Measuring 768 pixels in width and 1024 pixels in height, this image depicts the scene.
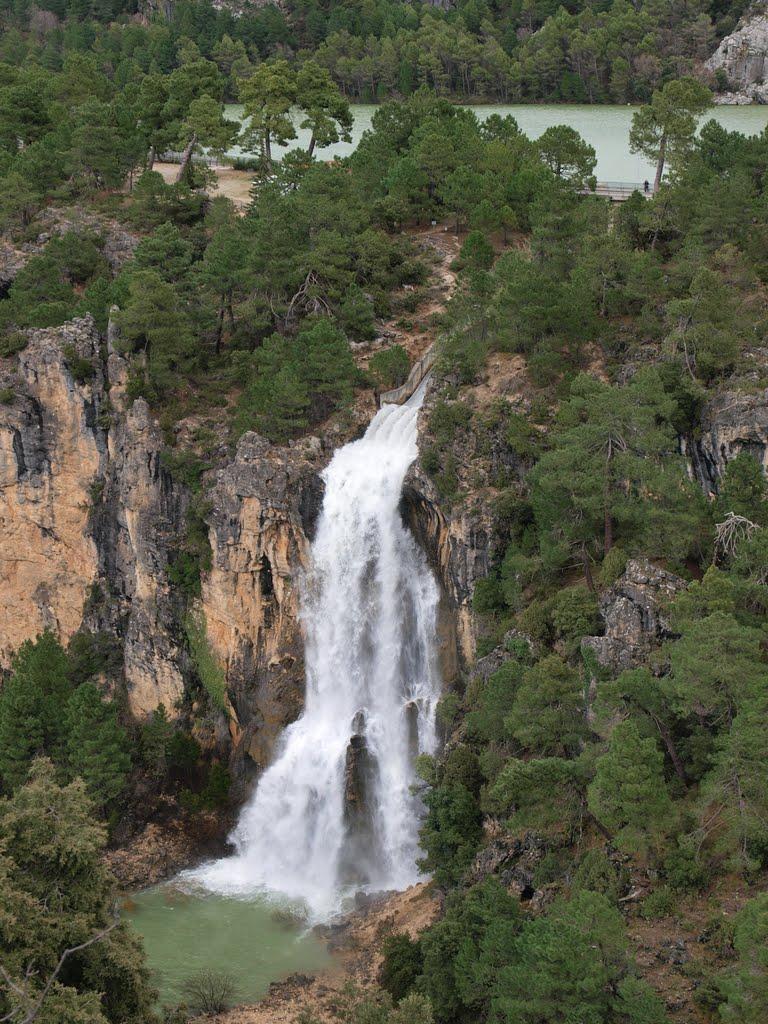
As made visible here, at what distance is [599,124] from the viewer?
8650cm

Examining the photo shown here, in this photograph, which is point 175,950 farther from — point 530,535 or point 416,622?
point 530,535

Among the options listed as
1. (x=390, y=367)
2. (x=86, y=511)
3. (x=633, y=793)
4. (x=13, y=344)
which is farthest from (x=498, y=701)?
(x=13, y=344)

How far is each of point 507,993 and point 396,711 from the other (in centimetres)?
1997

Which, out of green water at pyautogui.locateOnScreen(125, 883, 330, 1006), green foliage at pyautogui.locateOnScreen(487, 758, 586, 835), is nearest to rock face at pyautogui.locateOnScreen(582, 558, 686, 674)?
green foliage at pyautogui.locateOnScreen(487, 758, 586, 835)

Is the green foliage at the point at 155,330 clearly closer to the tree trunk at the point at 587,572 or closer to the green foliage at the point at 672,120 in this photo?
the tree trunk at the point at 587,572

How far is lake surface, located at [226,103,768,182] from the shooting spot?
252 feet

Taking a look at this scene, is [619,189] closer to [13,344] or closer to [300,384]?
[300,384]

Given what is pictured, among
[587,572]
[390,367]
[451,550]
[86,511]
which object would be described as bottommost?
[86,511]

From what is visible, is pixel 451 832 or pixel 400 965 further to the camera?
pixel 451 832

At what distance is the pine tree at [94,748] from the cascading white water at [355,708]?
536 centimetres

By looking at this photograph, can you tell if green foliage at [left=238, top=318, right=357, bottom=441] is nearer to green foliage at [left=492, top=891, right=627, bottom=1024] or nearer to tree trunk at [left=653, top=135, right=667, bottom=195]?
tree trunk at [left=653, top=135, right=667, bottom=195]

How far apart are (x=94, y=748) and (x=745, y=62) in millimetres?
66877

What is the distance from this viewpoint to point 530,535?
5069cm

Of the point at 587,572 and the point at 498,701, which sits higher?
the point at 587,572
